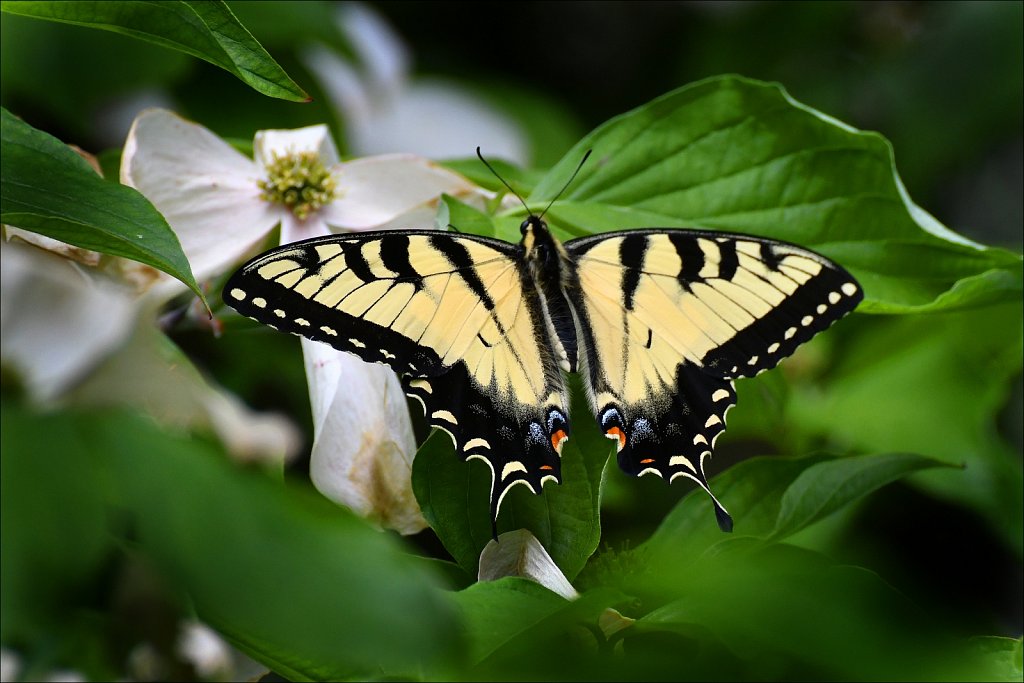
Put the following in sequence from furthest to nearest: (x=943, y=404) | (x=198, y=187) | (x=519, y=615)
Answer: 1. (x=943, y=404)
2. (x=198, y=187)
3. (x=519, y=615)

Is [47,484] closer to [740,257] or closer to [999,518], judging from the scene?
[740,257]

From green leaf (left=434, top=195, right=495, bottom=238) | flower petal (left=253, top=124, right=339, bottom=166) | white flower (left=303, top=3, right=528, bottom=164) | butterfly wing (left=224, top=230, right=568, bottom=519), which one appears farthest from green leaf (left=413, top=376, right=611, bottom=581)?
white flower (left=303, top=3, right=528, bottom=164)

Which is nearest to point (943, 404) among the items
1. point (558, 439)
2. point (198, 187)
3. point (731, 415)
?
point (731, 415)

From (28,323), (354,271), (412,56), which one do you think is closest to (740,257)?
(354,271)

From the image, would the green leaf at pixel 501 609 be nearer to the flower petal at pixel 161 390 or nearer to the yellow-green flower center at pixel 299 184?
the flower petal at pixel 161 390

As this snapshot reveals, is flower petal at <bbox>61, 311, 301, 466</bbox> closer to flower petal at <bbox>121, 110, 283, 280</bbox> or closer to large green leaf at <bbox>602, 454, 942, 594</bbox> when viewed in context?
flower petal at <bbox>121, 110, 283, 280</bbox>

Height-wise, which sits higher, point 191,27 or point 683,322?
point 191,27

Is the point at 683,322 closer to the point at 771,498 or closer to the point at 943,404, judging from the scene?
the point at 771,498

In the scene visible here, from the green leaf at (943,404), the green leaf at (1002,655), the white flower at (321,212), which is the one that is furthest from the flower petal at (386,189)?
the green leaf at (943,404)
